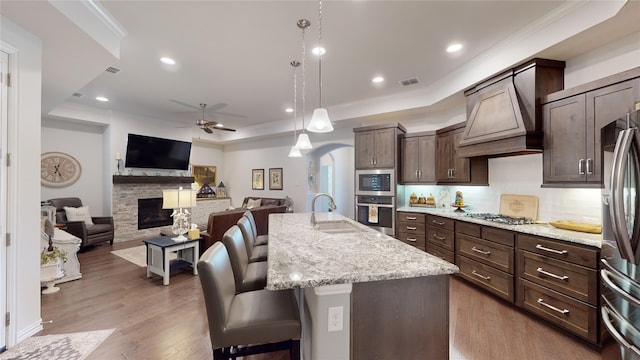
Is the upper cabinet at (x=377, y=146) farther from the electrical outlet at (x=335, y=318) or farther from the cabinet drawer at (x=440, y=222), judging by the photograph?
the electrical outlet at (x=335, y=318)

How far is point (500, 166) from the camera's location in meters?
3.55

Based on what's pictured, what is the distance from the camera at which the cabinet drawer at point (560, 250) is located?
2.04m

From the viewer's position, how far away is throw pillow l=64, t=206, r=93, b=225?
5.00 m

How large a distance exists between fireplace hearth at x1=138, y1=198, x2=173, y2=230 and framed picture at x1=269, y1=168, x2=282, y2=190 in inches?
112

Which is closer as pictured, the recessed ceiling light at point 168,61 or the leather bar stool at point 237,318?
the leather bar stool at point 237,318

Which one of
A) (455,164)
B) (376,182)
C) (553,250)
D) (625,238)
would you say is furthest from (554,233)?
(376,182)

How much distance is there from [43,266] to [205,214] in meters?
4.47

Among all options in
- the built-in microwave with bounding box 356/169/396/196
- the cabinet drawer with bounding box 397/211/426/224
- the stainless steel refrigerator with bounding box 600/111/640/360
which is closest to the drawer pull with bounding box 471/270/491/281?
the cabinet drawer with bounding box 397/211/426/224

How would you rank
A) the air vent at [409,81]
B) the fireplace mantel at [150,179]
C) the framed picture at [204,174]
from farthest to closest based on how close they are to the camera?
the framed picture at [204,174] < the fireplace mantel at [150,179] < the air vent at [409,81]

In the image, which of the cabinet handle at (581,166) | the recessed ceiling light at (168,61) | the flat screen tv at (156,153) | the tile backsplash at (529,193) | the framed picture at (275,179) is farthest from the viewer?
the framed picture at (275,179)

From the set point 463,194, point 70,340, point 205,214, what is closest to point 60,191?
point 205,214

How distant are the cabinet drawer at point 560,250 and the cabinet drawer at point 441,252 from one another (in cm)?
102

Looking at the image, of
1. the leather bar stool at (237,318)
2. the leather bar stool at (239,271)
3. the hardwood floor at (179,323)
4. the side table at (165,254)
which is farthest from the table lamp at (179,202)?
the leather bar stool at (237,318)

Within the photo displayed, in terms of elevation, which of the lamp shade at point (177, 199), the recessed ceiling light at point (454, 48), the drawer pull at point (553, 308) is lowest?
the drawer pull at point (553, 308)
